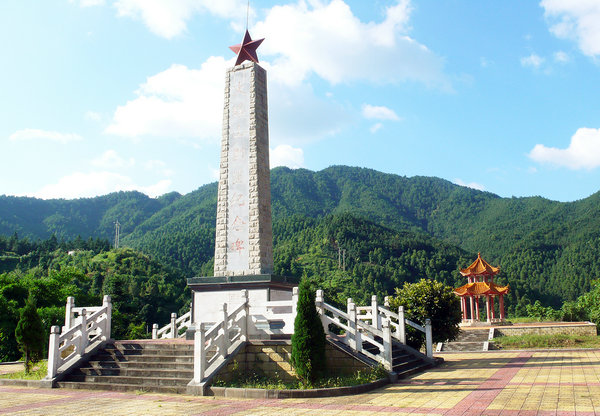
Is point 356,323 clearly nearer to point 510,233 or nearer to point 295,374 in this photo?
point 295,374

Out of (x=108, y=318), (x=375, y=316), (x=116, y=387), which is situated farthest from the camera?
(x=375, y=316)

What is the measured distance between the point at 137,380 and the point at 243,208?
505 cm

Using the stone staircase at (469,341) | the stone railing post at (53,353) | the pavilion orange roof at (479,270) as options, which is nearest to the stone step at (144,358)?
the stone railing post at (53,353)

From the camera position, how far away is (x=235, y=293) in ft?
40.8

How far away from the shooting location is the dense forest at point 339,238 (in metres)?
67.4

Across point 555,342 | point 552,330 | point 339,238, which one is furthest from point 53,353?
point 339,238

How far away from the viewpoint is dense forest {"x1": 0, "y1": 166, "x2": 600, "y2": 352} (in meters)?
67.4

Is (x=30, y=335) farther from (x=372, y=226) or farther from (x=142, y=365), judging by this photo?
(x=372, y=226)

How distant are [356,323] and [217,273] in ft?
13.8

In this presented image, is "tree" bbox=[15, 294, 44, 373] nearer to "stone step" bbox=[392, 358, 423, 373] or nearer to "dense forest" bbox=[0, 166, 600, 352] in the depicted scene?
"stone step" bbox=[392, 358, 423, 373]

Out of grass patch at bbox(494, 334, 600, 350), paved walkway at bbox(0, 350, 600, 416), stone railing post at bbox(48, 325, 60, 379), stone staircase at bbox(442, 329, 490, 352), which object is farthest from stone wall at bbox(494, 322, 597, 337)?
stone railing post at bbox(48, 325, 60, 379)

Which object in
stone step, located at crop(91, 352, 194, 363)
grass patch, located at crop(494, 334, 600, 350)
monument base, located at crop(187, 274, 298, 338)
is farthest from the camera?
grass patch, located at crop(494, 334, 600, 350)

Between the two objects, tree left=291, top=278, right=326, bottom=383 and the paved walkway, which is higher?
tree left=291, top=278, right=326, bottom=383

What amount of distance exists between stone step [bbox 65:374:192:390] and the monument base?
2.34m
